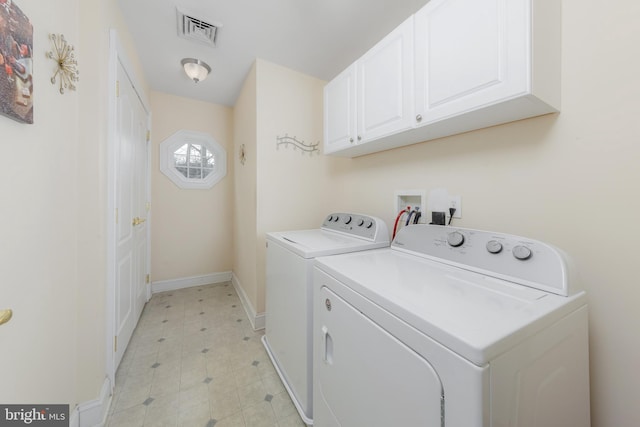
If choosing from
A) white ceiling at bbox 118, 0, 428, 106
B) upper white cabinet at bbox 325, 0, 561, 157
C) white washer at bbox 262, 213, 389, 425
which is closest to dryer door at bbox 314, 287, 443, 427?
white washer at bbox 262, 213, 389, 425

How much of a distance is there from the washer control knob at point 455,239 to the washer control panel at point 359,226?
→ 0.47 metres

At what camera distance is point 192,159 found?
3105 millimetres

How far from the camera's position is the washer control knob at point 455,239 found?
1.01 meters

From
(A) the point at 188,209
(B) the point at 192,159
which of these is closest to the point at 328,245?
(A) the point at 188,209

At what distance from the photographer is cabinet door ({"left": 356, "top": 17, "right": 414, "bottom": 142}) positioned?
117 cm

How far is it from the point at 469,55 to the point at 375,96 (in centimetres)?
53

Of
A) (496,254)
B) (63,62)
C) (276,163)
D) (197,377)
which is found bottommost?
(197,377)

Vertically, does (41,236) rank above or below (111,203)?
below

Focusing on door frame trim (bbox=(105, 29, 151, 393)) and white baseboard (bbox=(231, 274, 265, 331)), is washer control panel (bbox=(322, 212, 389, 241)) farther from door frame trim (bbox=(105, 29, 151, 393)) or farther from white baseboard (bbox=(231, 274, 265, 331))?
door frame trim (bbox=(105, 29, 151, 393))

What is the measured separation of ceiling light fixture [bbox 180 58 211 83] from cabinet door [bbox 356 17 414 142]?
62.0 inches

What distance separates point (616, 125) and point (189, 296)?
3539mm

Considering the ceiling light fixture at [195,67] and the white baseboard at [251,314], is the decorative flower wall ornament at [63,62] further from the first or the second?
the white baseboard at [251,314]

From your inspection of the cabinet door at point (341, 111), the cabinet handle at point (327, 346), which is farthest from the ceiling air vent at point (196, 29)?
the cabinet handle at point (327, 346)
